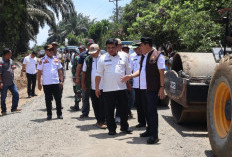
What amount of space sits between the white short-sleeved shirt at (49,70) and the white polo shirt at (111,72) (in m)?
2.16

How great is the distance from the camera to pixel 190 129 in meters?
7.45

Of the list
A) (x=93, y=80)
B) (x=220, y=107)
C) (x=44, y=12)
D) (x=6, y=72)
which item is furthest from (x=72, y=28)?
(x=220, y=107)

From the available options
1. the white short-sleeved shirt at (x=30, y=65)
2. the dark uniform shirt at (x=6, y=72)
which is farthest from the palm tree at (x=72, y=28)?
the dark uniform shirt at (x=6, y=72)

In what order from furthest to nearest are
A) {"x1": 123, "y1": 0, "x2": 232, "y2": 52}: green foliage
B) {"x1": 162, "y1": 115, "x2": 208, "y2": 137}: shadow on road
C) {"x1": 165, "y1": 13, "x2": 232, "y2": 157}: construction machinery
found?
1. {"x1": 123, "y1": 0, "x2": 232, "y2": 52}: green foliage
2. {"x1": 162, "y1": 115, "x2": 208, "y2": 137}: shadow on road
3. {"x1": 165, "y1": 13, "x2": 232, "y2": 157}: construction machinery

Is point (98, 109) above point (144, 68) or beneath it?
beneath

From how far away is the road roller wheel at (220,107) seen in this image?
15.7 ft

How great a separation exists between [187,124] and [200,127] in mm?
396

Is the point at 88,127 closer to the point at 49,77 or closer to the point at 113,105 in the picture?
the point at 113,105

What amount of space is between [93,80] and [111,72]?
41.5 inches

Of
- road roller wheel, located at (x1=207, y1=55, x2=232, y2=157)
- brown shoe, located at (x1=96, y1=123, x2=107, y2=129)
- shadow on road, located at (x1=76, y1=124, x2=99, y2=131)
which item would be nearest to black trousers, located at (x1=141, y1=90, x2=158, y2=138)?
road roller wheel, located at (x1=207, y1=55, x2=232, y2=157)

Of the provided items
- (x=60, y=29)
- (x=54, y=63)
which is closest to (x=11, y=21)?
(x=54, y=63)

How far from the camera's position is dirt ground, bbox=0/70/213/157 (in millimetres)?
5852

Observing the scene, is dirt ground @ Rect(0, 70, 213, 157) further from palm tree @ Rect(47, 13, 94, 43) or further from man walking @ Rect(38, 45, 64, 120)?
palm tree @ Rect(47, 13, 94, 43)

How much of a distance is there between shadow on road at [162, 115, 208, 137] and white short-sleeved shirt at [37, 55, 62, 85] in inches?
120
